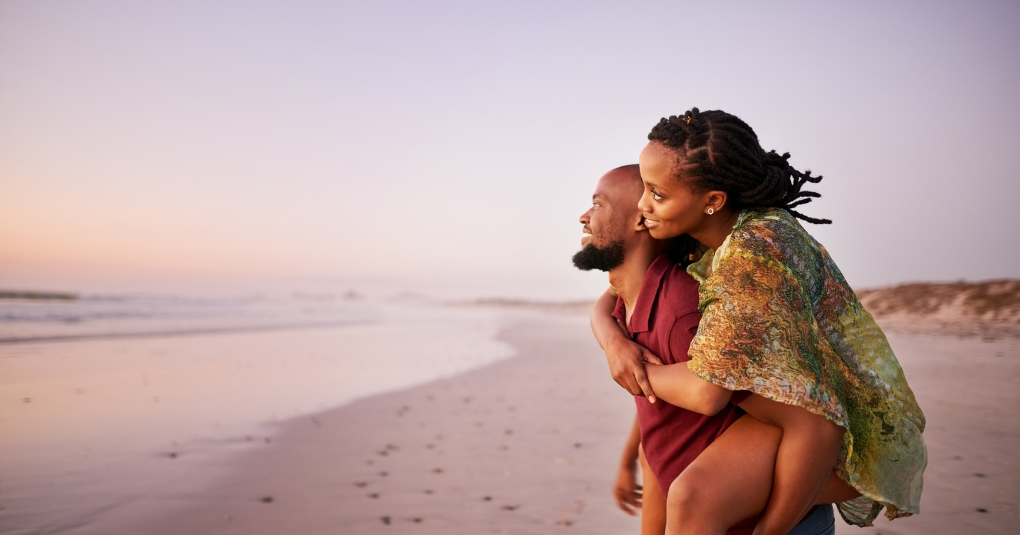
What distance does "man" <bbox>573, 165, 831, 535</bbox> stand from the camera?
2.02 meters

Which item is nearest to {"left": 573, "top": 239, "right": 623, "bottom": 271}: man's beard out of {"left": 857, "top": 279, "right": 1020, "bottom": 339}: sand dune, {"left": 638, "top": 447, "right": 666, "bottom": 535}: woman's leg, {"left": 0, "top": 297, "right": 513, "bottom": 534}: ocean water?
{"left": 638, "top": 447, "right": 666, "bottom": 535}: woman's leg

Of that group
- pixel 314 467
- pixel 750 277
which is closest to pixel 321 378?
pixel 314 467

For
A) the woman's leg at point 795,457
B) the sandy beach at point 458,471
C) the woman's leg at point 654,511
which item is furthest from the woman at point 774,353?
the sandy beach at point 458,471

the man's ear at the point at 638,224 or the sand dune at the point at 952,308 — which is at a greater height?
the man's ear at the point at 638,224

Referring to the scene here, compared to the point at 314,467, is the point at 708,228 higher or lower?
higher

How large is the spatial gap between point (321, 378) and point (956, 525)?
333 inches

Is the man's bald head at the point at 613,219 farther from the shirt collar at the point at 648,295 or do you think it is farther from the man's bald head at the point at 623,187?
the shirt collar at the point at 648,295

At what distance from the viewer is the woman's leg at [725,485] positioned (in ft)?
5.70

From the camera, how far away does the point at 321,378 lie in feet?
32.1

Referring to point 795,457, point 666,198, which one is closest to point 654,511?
point 795,457

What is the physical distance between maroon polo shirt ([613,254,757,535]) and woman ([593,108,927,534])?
0.13 metres

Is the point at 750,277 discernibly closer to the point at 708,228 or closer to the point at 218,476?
the point at 708,228

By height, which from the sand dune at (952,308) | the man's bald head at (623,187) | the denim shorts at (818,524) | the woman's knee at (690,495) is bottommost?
the sand dune at (952,308)

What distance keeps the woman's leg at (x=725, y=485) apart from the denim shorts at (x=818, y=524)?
0.27 meters
